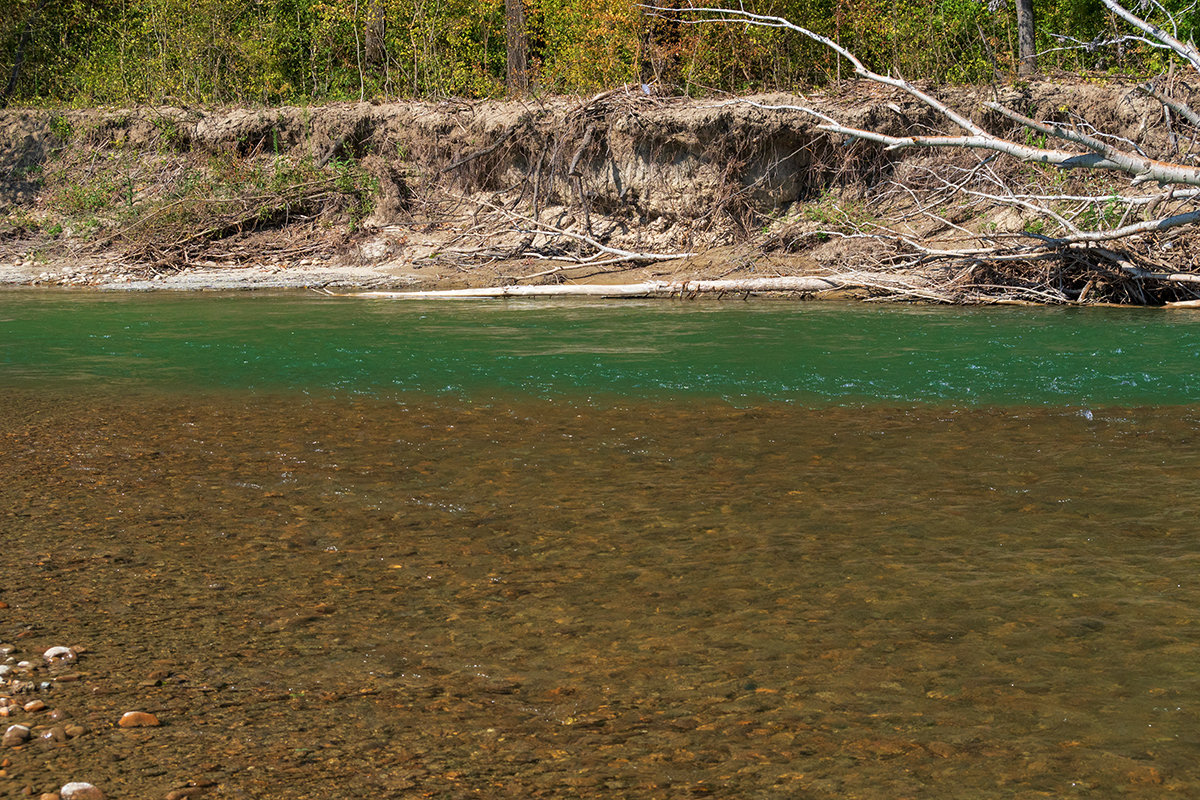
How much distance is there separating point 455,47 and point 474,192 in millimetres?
4710

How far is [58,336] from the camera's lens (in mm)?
12445

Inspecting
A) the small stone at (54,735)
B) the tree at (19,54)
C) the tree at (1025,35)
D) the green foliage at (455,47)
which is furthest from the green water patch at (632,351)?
the tree at (19,54)

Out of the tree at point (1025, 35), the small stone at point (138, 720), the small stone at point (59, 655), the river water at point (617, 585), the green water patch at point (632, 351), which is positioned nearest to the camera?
the river water at point (617, 585)

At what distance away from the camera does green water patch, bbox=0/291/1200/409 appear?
8742 mm

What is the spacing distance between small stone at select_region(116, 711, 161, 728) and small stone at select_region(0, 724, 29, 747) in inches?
9.6

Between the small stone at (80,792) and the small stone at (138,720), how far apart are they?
0.35 meters

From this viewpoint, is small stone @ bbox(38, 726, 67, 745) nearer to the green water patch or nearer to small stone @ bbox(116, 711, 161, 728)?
small stone @ bbox(116, 711, 161, 728)

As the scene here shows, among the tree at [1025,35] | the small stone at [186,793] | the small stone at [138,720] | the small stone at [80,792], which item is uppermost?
the tree at [1025,35]

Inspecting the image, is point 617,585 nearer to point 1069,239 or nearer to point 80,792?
point 80,792

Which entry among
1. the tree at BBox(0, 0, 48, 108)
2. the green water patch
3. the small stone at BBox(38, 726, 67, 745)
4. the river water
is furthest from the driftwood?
the tree at BBox(0, 0, 48, 108)

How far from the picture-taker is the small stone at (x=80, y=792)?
2780mm

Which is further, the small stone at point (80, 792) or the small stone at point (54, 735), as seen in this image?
the small stone at point (54, 735)

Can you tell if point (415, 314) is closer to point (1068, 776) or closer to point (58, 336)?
point (58, 336)

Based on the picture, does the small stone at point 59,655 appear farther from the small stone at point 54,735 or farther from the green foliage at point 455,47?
the green foliage at point 455,47
